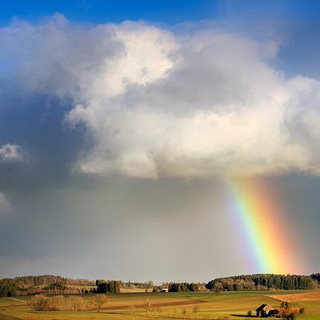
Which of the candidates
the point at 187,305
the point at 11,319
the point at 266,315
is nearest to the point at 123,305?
the point at 187,305

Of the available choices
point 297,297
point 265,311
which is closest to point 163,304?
point 265,311

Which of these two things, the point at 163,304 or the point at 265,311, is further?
the point at 163,304

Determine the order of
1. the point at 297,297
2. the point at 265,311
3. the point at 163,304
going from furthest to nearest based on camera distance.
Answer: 1. the point at 297,297
2. the point at 163,304
3. the point at 265,311

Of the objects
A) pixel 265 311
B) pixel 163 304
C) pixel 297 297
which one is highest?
pixel 297 297

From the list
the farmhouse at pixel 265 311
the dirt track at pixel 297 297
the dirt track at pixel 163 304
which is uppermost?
the dirt track at pixel 297 297

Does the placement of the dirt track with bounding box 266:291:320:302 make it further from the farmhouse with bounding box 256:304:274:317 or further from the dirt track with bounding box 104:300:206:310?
the farmhouse with bounding box 256:304:274:317

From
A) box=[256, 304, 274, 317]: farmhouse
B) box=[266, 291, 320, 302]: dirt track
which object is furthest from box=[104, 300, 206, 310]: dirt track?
box=[256, 304, 274, 317]: farmhouse

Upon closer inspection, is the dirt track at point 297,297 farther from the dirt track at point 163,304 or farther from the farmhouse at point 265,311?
the farmhouse at point 265,311

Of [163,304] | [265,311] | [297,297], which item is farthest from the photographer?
[297,297]

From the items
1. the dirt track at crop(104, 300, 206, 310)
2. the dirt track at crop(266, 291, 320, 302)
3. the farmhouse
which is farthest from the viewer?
the dirt track at crop(266, 291, 320, 302)

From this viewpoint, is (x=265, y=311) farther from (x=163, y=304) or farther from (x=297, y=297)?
(x=297, y=297)

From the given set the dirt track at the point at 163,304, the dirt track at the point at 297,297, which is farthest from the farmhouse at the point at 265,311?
the dirt track at the point at 163,304

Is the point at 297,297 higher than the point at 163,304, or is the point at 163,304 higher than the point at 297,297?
the point at 297,297

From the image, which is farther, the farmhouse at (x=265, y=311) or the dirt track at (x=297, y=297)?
the dirt track at (x=297, y=297)
